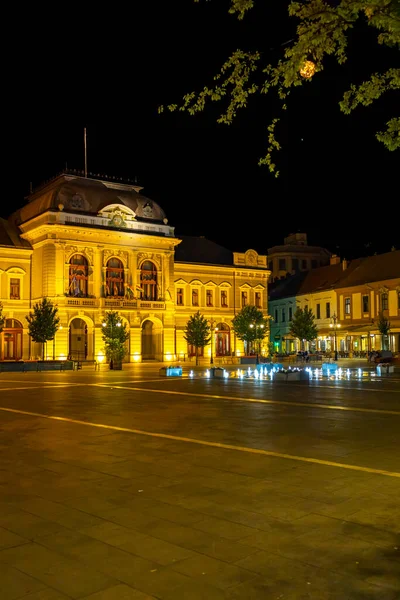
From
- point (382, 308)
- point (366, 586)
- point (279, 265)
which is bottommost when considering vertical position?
point (366, 586)

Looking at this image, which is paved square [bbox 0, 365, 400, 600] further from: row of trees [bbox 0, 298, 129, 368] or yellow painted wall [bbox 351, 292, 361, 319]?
yellow painted wall [bbox 351, 292, 361, 319]

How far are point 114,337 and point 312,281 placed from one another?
125 ft

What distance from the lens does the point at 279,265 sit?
112 m

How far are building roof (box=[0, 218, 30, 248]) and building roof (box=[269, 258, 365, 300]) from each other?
37.3 metres

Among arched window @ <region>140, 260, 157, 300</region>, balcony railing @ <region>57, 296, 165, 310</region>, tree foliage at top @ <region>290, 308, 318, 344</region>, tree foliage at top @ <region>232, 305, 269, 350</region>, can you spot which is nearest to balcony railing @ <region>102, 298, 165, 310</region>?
balcony railing @ <region>57, 296, 165, 310</region>

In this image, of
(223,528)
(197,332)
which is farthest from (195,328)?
(223,528)

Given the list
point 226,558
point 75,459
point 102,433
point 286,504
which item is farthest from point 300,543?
point 102,433

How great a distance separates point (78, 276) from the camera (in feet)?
208

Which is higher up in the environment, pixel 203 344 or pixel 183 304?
pixel 183 304

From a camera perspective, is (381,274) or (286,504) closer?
(286,504)

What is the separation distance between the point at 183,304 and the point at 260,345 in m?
10.6

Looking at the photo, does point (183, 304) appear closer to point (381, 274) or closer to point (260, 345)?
point (260, 345)

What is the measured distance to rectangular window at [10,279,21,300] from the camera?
6251 cm

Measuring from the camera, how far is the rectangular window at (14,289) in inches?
2461
